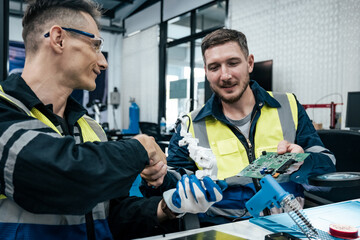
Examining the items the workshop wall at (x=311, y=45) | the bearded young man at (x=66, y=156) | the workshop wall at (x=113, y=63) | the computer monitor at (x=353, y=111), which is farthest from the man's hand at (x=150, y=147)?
the workshop wall at (x=113, y=63)

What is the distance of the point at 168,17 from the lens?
5.77 meters

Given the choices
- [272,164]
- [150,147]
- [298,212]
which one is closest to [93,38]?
[150,147]

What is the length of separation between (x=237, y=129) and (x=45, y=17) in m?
0.97

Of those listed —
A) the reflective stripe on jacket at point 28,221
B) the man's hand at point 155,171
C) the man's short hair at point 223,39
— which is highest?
the man's short hair at point 223,39

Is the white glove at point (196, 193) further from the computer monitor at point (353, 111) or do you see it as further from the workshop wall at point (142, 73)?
the workshop wall at point (142, 73)

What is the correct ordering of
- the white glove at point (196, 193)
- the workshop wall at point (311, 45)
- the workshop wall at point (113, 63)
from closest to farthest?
1. the white glove at point (196, 193)
2. the workshop wall at point (311, 45)
3. the workshop wall at point (113, 63)

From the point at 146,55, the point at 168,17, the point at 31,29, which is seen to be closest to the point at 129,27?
the point at 146,55

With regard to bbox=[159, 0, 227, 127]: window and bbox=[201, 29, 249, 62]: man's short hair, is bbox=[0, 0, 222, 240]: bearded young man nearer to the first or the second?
bbox=[201, 29, 249, 62]: man's short hair

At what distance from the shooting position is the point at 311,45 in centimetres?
336

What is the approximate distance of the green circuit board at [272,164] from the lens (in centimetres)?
93

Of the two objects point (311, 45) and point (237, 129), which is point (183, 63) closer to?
point (311, 45)

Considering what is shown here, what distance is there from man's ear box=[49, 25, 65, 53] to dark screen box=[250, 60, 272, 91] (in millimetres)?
2909

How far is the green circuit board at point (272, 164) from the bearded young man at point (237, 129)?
25cm

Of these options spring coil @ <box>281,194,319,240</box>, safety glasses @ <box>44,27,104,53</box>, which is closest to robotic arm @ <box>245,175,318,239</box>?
spring coil @ <box>281,194,319,240</box>
